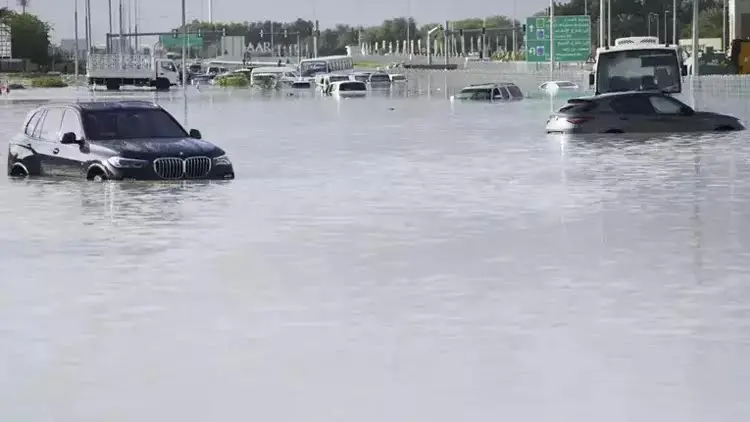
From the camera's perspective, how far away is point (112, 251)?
17234mm

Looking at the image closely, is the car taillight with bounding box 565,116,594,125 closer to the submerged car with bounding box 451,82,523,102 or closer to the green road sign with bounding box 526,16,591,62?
the submerged car with bounding box 451,82,523,102

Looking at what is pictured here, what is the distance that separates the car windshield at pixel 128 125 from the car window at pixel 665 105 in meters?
18.6

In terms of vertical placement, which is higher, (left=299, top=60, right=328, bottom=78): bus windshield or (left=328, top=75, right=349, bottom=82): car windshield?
(left=299, top=60, right=328, bottom=78): bus windshield

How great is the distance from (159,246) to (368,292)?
4264 mm

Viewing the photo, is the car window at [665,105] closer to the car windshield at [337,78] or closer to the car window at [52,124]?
the car window at [52,124]

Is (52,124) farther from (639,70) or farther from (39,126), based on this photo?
(639,70)

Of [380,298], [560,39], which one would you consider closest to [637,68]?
[380,298]

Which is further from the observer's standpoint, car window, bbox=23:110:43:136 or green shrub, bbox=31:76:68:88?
green shrub, bbox=31:76:68:88

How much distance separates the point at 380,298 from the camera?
Answer: 44.7 ft

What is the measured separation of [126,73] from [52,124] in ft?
356

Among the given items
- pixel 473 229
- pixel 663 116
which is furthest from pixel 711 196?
pixel 663 116

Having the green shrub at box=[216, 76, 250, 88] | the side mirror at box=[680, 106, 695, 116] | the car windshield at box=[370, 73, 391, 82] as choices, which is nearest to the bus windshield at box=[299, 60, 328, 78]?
the green shrub at box=[216, 76, 250, 88]

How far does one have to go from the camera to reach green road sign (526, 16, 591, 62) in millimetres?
111100

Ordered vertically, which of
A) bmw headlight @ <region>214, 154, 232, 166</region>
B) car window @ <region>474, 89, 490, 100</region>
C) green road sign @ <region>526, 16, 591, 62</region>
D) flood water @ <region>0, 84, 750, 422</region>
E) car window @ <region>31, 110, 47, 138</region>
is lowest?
flood water @ <region>0, 84, 750, 422</region>
